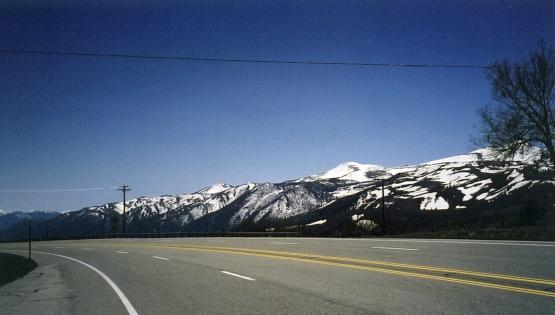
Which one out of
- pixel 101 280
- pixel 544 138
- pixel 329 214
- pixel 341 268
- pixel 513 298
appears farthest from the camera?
pixel 329 214

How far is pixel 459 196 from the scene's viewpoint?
125375 mm

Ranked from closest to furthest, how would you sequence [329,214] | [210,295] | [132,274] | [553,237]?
1. [210,295]
2. [132,274]
3. [553,237]
4. [329,214]

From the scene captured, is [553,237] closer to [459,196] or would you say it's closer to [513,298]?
[513,298]

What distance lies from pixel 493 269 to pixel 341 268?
393 cm

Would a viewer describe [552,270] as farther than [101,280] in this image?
No

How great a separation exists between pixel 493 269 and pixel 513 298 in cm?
343

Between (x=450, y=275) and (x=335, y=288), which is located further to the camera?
(x=450, y=275)

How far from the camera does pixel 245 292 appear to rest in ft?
30.7

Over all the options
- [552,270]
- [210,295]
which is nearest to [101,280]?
[210,295]

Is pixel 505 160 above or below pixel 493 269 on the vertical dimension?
above

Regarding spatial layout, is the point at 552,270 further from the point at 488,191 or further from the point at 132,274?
the point at 488,191

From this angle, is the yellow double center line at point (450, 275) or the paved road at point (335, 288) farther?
the yellow double center line at point (450, 275)

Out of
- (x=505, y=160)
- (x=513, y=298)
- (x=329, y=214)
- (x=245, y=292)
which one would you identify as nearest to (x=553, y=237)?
(x=505, y=160)

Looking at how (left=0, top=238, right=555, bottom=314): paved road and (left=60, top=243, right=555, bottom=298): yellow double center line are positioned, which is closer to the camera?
(left=0, top=238, right=555, bottom=314): paved road
